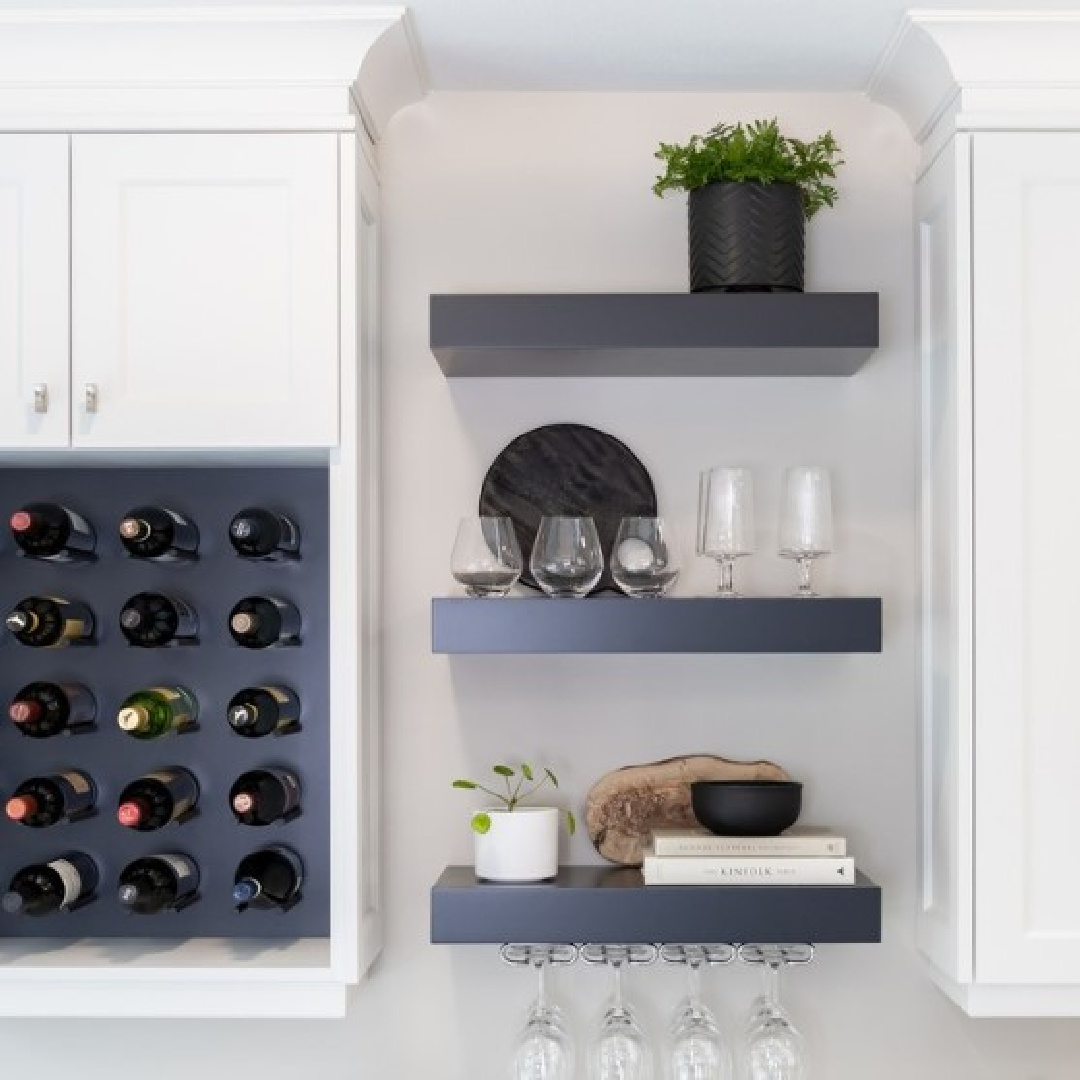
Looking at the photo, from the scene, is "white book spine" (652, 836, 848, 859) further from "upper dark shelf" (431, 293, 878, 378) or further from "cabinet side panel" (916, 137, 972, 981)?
"upper dark shelf" (431, 293, 878, 378)

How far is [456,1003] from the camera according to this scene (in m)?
2.34

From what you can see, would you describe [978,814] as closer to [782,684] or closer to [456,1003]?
[782,684]

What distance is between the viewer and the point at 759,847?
2.13 metres

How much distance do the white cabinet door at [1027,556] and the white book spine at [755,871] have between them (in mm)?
→ 208

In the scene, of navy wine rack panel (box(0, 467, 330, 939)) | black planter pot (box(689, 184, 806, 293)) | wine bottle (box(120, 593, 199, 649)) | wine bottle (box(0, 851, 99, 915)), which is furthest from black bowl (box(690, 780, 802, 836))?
wine bottle (box(0, 851, 99, 915))

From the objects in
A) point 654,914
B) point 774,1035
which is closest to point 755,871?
point 654,914

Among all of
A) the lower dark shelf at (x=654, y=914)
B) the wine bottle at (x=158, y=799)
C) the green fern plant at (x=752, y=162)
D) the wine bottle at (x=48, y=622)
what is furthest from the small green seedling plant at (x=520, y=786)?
the green fern plant at (x=752, y=162)

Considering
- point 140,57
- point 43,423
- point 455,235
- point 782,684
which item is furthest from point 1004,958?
point 140,57

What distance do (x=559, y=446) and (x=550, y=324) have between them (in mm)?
289

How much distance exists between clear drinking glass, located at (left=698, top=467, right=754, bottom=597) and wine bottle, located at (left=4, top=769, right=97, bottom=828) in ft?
3.51

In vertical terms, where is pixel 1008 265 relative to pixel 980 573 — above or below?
above

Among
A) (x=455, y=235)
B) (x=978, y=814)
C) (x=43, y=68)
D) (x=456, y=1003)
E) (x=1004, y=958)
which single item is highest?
(x=43, y=68)

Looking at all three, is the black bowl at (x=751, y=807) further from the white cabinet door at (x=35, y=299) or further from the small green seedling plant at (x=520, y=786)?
the white cabinet door at (x=35, y=299)

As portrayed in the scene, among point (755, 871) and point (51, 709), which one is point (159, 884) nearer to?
point (51, 709)
